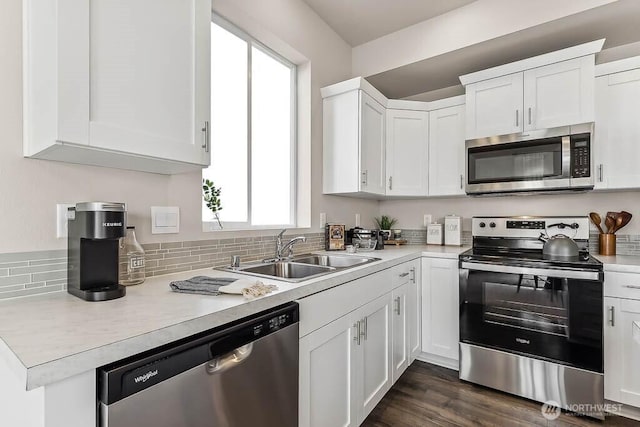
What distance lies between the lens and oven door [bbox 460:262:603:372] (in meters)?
1.87

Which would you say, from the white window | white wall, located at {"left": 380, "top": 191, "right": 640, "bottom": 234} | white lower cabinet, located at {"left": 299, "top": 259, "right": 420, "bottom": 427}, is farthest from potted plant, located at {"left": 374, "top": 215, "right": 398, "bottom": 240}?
the white window

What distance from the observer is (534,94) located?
91.3 inches

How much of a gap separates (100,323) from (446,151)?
2747mm

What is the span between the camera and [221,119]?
193 cm

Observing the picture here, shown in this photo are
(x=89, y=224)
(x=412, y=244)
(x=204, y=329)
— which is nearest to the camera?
(x=204, y=329)

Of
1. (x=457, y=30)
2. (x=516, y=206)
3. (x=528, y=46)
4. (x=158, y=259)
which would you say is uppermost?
(x=457, y=30)

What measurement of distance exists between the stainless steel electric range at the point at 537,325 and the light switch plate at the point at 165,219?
6.14ft

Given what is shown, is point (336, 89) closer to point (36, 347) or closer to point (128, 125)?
point (128, 125)

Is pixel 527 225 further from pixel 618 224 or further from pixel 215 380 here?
pixel 215 380

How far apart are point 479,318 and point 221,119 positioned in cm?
214

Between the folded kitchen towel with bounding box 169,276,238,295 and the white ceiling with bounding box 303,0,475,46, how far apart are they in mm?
2207

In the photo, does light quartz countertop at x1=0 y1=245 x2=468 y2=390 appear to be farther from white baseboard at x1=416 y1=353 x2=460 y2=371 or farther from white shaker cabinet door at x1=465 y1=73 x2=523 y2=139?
white shaker cabinet door at x1=465 y1=73 x2=523 y2=139

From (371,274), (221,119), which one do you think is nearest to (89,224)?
(221,119)

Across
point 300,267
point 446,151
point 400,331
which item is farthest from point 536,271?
point 300,267
